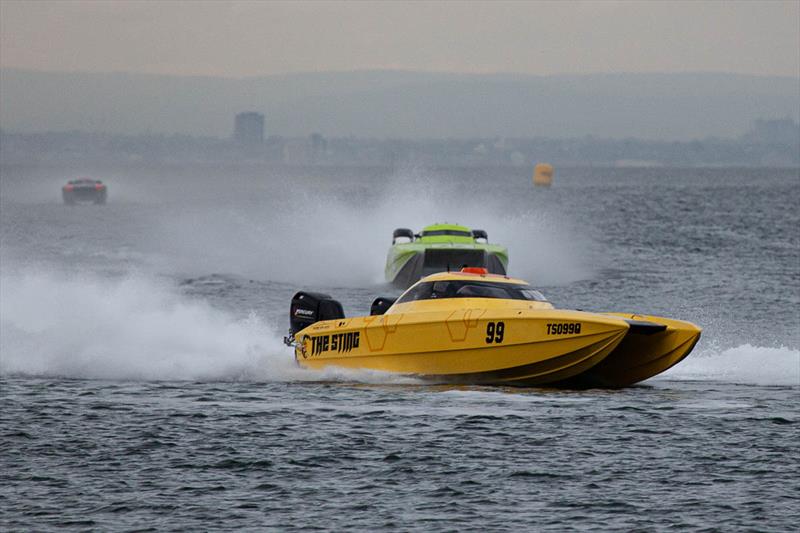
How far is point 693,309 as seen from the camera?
3334 cm

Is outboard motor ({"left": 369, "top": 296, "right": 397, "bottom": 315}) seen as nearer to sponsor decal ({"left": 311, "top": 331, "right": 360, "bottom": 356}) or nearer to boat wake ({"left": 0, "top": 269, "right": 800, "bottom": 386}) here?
sponsor decal ({"left": 311, "top": 331, "right": 360, "bottom": 356})

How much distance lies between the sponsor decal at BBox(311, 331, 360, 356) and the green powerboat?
531 inches

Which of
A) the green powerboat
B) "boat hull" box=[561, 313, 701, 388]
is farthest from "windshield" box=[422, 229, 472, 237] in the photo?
"boat hull" box=[561, 313, 701, 388]

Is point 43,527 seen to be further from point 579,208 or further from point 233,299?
point 579,208

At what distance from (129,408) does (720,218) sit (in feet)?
218

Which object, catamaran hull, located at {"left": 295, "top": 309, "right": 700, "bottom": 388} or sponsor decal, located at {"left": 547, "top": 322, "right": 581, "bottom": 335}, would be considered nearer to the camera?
sponsor decal, located at {"left": 547, "top": 322, "right": 581, "bottom": 335}

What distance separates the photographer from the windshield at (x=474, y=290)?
1973cm

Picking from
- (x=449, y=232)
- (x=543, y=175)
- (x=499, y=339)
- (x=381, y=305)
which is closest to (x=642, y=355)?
(x=499, y=339)

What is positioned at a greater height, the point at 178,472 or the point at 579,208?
the point at 579,208

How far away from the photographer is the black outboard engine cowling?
847 inches

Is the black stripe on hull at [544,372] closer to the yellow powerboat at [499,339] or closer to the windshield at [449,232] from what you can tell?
the yellow powerboat at [499,339]

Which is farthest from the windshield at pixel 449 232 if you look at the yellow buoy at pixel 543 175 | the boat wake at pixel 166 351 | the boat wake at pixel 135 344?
the yellow buoy at pixel 543 175

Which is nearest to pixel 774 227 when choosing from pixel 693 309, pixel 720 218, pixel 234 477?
pixel 720 218

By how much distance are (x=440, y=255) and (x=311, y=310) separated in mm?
13900
